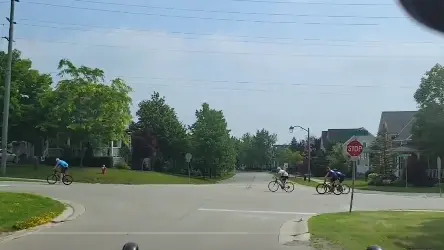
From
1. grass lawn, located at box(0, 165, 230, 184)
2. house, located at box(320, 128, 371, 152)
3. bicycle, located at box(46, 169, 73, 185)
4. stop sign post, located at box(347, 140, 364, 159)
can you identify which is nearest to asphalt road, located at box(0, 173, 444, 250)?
stop sign post, located at box(347, 140, 364, 159)

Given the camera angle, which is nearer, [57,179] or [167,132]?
[57,179]

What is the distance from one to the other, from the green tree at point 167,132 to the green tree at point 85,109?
30.7 meters

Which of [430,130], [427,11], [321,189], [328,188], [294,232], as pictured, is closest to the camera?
[427,11]

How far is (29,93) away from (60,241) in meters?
51.2

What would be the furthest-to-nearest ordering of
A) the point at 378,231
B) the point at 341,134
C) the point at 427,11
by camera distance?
1. the point at 341,134
2. the point at 378,231
3. the point at 427,11

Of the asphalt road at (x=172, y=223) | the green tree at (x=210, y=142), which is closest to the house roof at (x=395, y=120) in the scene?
the green tree at (x=210, y=142)

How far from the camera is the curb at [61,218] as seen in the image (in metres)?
14.1

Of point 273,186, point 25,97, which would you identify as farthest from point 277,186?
point 25,97

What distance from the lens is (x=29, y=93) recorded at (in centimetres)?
6159

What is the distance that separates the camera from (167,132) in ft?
286

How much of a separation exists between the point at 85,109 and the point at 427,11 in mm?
49723

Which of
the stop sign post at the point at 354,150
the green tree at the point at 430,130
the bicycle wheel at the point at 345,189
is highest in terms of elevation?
the green tree at the point at 430,130

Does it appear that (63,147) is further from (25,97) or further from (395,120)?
(395,120)

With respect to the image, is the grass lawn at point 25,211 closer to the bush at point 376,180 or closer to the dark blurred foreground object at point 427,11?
the dark blurred foreground object at point 427,11
